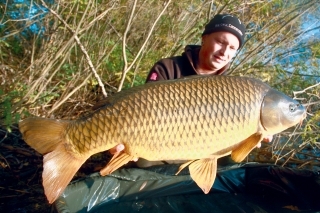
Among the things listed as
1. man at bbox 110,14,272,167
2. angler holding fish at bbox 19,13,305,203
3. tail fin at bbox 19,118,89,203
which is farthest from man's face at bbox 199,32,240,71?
tail fin at bbox 19,118,89,203

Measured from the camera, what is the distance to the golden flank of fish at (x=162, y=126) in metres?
1.35

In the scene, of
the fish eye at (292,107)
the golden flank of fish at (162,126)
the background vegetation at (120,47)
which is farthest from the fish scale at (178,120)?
the background vegetation at (120,47)

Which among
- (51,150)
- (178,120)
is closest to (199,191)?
(178,120)

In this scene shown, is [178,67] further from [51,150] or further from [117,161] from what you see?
[51,150]

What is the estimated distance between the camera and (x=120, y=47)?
307 centimetres

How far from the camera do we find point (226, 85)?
1.42 meters

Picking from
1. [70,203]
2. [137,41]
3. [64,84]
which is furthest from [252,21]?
[70,203]

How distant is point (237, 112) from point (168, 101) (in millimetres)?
288

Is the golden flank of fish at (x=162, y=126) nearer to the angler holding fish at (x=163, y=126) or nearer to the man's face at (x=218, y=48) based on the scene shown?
the angler holding fish at (x=163, y=126)

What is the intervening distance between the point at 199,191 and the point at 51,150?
121 cm

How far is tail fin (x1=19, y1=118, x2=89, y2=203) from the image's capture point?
1.36 meters

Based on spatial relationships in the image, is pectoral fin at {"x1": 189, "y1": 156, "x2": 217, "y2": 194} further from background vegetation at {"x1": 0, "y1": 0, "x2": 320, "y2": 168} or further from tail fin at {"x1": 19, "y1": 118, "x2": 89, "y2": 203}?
background vegetation at {"x1": 0, "y1": 0, "x2": 320, "y2": 168}

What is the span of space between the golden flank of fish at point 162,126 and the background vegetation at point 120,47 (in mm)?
707

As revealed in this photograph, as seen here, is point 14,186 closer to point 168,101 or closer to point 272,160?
point 168,101
